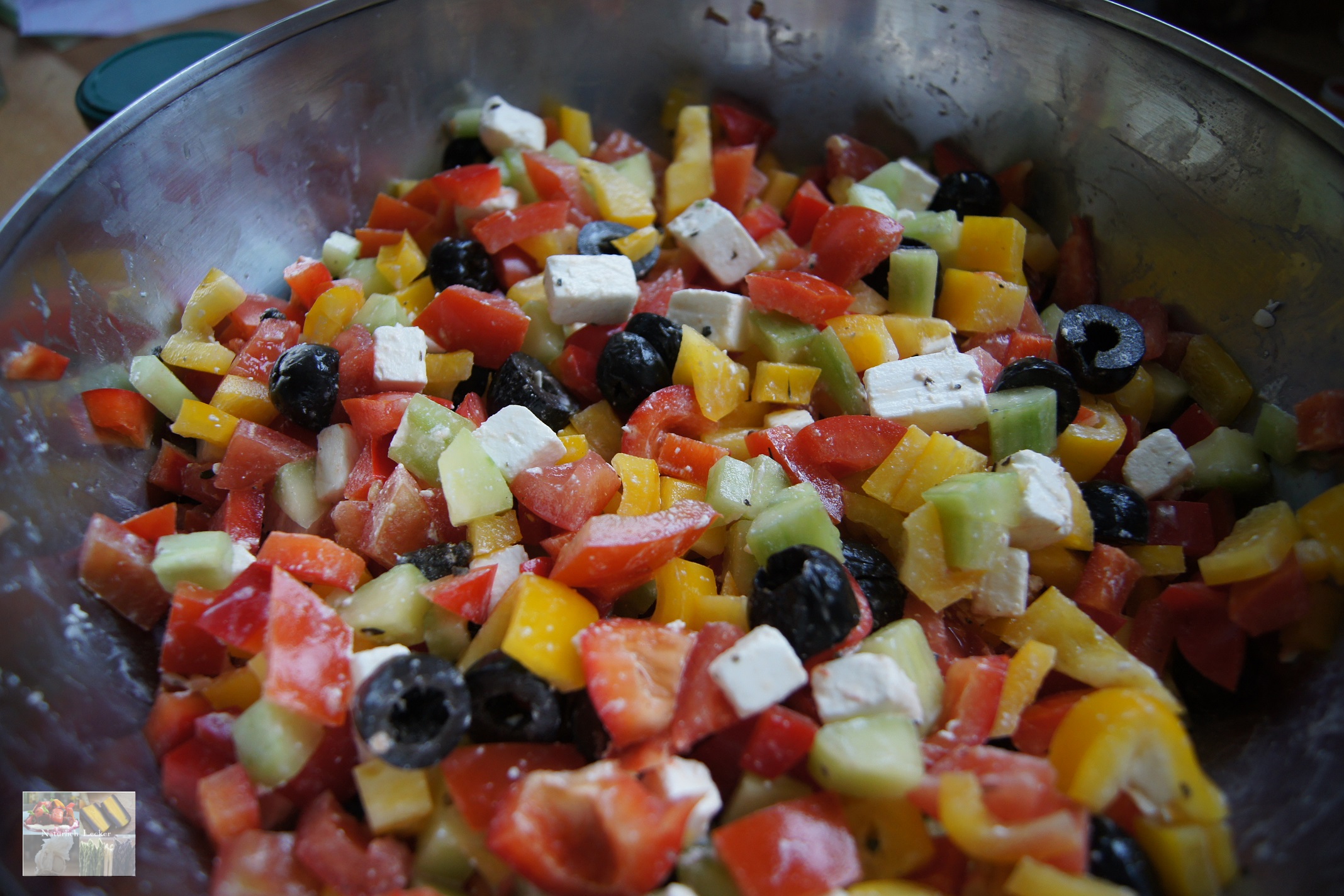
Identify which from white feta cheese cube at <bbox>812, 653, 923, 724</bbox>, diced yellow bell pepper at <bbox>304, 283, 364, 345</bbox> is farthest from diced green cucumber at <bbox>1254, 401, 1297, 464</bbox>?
diced yellow bell pepper at <bbox>304, 283, 364, 345</bbox>

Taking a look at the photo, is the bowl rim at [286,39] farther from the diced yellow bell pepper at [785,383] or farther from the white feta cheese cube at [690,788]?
the white feta cheese cube at [690,788]

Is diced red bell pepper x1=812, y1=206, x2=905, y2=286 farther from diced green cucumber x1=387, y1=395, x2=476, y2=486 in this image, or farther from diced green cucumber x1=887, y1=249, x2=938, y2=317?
diced green cucumber x1=387, y1=395, x2=476, y2=486

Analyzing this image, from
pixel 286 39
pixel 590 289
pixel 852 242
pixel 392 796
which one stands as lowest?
pixel 392 796

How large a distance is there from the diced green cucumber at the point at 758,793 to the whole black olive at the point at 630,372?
875 millimetres

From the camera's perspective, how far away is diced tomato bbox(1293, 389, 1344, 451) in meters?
1.60

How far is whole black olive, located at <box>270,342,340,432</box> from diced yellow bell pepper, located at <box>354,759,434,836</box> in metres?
0.82

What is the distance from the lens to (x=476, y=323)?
2.00 meters

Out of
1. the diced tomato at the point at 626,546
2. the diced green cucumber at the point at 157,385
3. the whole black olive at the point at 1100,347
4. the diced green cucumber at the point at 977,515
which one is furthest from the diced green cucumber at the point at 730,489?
the diced green cucumber at the point at 157,385

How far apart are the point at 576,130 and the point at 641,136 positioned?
0.74ft

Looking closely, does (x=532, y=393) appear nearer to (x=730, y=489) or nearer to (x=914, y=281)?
(x=730, y=489)

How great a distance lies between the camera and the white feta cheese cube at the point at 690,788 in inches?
48.8

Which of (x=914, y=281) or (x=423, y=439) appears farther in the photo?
(x=914, y=281)

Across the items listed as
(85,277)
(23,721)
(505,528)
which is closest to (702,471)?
(505,528)

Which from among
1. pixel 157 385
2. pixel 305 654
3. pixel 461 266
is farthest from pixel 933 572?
pixel 157 385
